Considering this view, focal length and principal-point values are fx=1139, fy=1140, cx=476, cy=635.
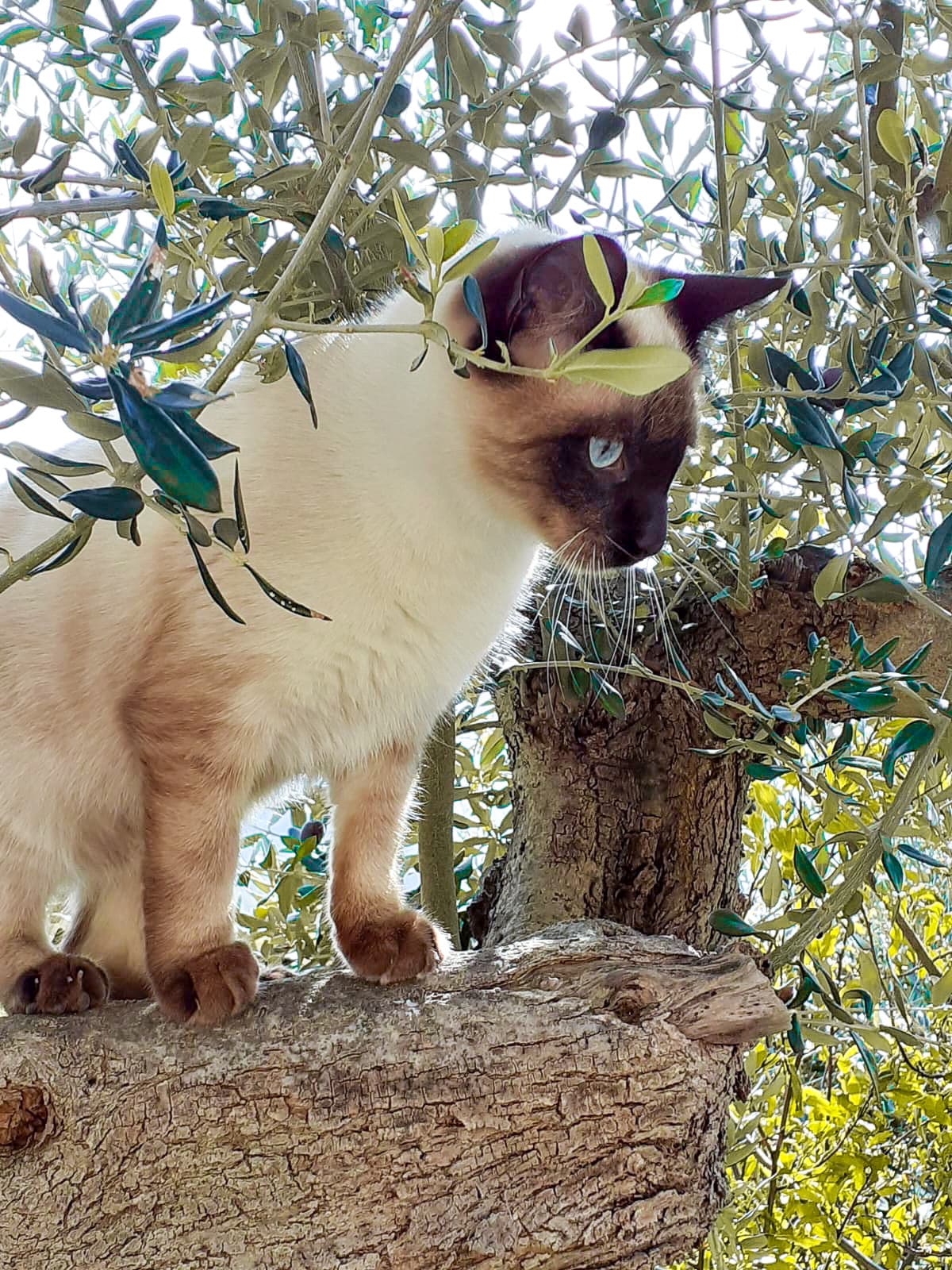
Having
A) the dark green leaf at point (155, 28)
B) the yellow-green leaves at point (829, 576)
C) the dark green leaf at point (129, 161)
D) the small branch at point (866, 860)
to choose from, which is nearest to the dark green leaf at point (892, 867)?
the small branch at point (866, 860)

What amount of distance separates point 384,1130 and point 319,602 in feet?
1.61

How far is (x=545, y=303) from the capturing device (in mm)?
1032

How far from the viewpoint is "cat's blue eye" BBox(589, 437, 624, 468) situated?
45.2 inches

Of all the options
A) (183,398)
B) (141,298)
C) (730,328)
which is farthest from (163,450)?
(730,328)

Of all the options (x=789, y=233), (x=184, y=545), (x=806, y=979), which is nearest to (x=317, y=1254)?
(x=806, y=979)

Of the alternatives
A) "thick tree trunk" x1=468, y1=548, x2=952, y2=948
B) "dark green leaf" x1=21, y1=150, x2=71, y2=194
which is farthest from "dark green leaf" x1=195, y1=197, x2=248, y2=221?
"thick tree trunk" x1=468, y1=548, x2=952, y2=948

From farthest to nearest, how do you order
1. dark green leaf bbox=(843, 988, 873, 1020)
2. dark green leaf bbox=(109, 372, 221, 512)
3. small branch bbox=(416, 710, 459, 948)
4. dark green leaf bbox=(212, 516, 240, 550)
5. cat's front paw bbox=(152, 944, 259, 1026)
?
1. small branch bbox=(416, 710, 459, 948)
2. dark green leaf bbox=(843, 988, 873, 1020)
3. cat's front paw bbox=(152, 944, 259, 1026)
4. dark green leaf bbox=(212, 516, 240, 550)
5. dark green leaf bbox=(109, 372, 221, 512)

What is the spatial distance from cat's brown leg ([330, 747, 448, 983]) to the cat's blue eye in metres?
0.43

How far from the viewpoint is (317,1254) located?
0.96m

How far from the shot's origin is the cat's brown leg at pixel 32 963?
Result: 1181mm

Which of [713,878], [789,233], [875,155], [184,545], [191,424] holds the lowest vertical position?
[713,878]

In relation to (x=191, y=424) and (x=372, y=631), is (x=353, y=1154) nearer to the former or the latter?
(x=372, y=631)

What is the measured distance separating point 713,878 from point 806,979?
0.38 m

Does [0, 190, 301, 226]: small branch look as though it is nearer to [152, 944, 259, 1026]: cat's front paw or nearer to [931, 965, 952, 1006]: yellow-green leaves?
[152, 944, 259, 1026]: cat's front paw
